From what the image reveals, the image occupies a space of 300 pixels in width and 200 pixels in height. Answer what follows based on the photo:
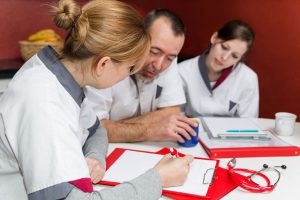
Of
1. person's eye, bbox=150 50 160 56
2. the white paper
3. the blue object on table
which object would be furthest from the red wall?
the white paper

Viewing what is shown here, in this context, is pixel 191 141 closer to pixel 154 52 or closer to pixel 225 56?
pixel 154 52

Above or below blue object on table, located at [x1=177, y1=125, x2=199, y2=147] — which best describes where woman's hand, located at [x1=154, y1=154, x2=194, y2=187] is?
above

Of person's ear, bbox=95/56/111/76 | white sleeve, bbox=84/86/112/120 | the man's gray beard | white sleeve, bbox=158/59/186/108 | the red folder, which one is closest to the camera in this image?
person's ear, bbox=95/56/111/76

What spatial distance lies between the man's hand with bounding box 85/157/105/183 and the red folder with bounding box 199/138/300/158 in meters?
0.44

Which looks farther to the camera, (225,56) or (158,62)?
(225,56)

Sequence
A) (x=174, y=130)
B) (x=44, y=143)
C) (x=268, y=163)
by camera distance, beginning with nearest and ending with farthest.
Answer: (x=44, y=143) → (x=268, y=163) → (x=174, y=130)

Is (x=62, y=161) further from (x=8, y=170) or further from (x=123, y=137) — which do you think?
(x=123, y=137)

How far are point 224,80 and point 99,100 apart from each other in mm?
868

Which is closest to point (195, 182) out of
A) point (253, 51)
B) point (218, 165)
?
point (218, 165)

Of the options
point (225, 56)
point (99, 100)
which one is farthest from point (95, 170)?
point (225, 56)

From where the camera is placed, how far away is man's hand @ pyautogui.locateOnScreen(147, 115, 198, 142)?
1.41 metres

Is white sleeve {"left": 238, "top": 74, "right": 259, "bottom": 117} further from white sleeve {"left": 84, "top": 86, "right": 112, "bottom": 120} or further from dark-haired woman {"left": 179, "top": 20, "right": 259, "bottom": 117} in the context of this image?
white sleeve {"left": 84, "top": 86, "right": 112, "bottom": 120}

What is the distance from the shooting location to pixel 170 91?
189cm

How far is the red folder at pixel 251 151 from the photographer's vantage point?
1.33 metres
